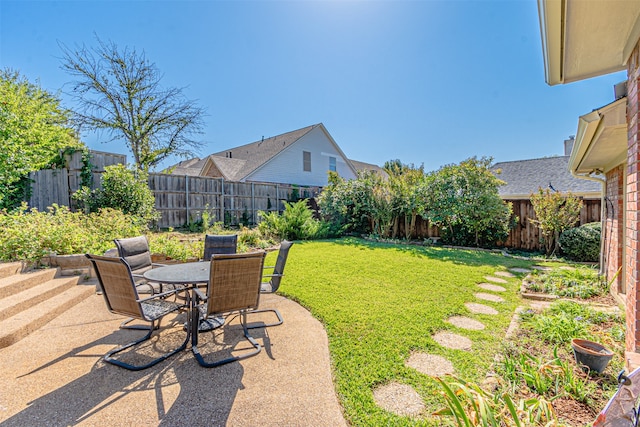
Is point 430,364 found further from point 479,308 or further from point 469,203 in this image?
point 469,203

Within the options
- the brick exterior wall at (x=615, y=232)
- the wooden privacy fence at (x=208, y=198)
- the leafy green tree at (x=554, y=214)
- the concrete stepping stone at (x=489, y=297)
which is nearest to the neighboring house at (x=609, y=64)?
the brick exterior wall at (x=615, y=232)

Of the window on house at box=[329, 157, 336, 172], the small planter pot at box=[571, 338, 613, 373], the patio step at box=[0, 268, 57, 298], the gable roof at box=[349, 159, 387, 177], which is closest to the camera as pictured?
the small planter pot at box=[571, 338, 613, 373]

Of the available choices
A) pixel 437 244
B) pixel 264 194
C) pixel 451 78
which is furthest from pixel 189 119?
pixel 437 244

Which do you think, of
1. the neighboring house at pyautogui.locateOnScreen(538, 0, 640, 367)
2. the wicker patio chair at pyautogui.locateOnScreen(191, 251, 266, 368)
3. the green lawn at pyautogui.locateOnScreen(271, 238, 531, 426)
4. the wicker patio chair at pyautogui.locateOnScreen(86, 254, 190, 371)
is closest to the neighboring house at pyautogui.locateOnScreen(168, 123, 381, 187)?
the green lawn at pyautogui.locateOnScreen(271, 238, 531, 426)

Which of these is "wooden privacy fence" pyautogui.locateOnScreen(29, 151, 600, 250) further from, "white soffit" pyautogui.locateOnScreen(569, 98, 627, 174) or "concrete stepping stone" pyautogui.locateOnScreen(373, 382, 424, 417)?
"concrete stepping stone" pyautogui.locateOnScreen(373, 382, 424, 417)

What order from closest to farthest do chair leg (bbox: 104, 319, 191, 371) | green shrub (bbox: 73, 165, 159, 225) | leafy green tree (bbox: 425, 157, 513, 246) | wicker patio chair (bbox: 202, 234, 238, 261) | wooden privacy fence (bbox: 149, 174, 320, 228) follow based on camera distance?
chair leg (bbox: 104, 319, 191, 371), wicker patio chair (bbox: 202, 234, 238, 261), green shrub (bbox: 73, 165, 159, 225), leafy green tree (bbox: 425, 157, 513, 246), wooden privacy fence (bbox: 149, 174, 320, 228)

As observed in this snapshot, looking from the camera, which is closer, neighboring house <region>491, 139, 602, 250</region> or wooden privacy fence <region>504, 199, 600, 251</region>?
neighboring house <region>491, 139, 602, 250</region>

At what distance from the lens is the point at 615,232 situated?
421 centimetres

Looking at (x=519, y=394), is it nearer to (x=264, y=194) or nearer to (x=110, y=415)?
(x=110, y=415)

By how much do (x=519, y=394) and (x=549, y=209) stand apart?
767 centimetres

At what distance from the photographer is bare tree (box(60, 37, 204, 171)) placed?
44.9 feet

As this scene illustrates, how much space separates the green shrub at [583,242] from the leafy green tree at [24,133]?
14.0 m

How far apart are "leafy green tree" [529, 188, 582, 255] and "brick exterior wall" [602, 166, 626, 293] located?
2954mm

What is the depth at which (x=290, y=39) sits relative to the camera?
863 cm
